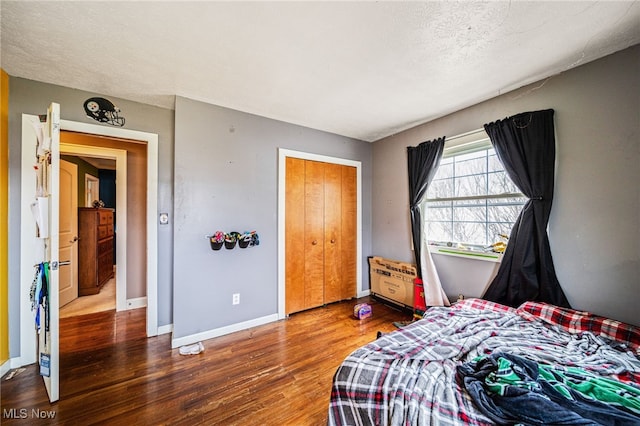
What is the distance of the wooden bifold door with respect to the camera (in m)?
3.01

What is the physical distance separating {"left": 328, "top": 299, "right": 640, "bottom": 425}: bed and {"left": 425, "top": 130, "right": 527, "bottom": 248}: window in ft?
3.12

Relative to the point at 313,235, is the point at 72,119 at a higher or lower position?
higher

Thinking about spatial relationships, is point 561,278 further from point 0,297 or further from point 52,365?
point 0,297

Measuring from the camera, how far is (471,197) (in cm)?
256

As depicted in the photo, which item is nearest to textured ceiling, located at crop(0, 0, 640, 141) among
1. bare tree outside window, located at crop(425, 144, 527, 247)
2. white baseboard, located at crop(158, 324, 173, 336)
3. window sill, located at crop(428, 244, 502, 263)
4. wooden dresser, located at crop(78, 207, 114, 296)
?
bare tree outside window, located at crop(425, 144, 527, 247)

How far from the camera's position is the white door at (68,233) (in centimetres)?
313

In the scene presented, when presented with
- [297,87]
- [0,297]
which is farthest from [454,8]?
[0,297]

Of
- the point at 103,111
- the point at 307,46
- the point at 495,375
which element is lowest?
the point at 495,375

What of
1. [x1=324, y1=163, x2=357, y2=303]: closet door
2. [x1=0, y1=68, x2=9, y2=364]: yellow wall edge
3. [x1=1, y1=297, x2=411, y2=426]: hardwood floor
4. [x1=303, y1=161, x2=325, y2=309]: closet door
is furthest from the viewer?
[x1=324, y1=163, x2=357, y2=303]: closet door

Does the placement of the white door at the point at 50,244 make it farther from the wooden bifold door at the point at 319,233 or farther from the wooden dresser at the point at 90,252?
the wooden dresser at the point at 90,252

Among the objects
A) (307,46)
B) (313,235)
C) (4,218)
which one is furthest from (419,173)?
(4,218)

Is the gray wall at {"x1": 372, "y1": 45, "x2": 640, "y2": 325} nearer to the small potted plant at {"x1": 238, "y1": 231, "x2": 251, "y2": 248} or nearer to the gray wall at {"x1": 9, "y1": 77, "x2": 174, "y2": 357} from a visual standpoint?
the small potted plant at {"x1": 238, "y1": 231, "x2": 251, "y2": 248}

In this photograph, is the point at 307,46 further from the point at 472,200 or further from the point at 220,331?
the point at 220,331

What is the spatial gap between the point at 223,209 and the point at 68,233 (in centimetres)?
263
